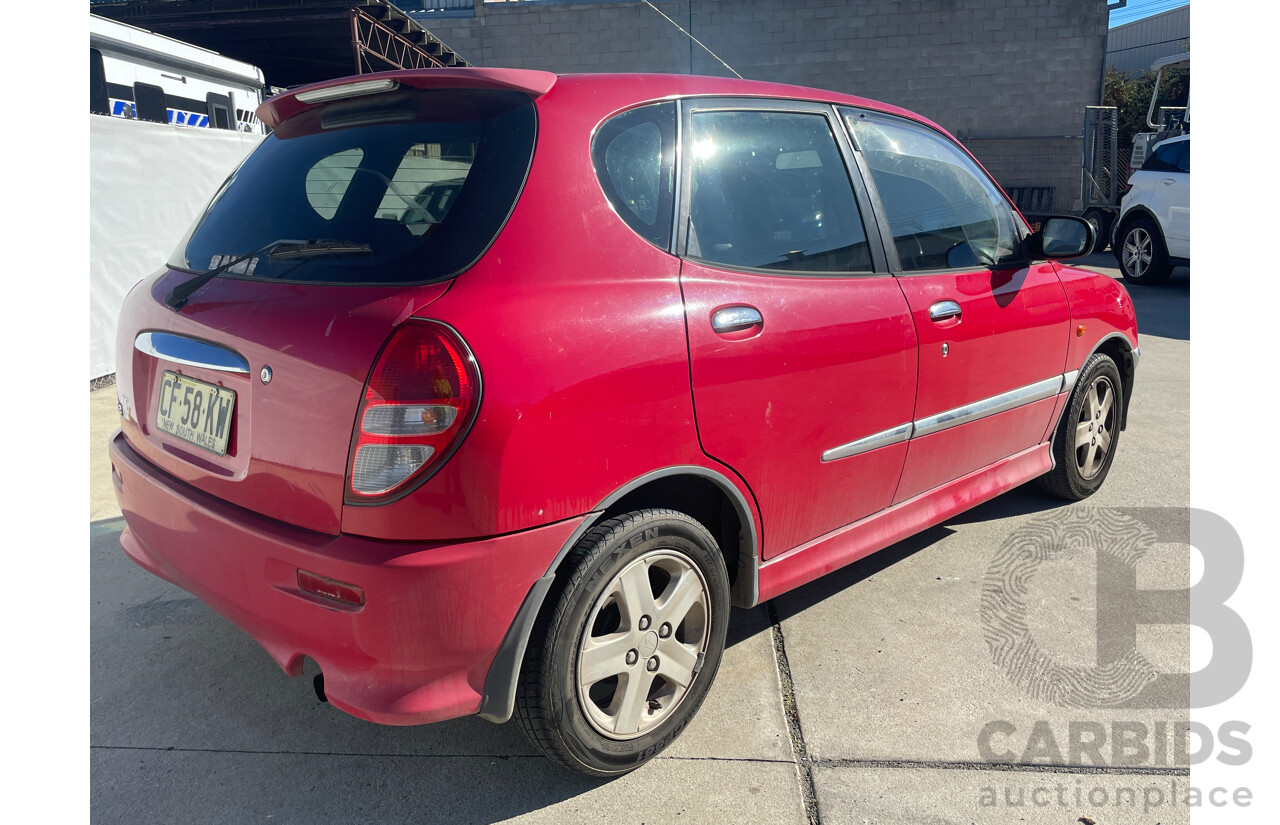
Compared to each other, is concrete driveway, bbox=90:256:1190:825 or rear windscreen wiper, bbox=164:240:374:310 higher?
rear windscreen wiper, bbox=164:240:374:310

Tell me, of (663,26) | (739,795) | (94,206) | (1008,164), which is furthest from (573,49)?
(739,795)

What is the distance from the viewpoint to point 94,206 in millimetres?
6090

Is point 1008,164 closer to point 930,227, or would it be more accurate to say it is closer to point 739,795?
point 930,227

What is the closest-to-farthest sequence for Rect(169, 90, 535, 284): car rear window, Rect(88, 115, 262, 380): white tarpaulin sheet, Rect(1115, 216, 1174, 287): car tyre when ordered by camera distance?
Rect(169, 90, 535, 284): car rear window < Rect(88, 115, 262, 380): white tarpaulin sheet < Rect(1115, 216, 1174, 287): car tyre

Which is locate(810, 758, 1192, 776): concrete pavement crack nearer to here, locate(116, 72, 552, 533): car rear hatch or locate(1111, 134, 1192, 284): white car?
locate(116, 72, 552, 533): car rear hatch

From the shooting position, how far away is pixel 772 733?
2.48 metres

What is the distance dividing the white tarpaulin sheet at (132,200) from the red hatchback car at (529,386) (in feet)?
14.2

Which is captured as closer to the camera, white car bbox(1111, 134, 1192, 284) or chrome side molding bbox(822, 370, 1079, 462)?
chrome side molding bbox(822, 370, 1079, 462)

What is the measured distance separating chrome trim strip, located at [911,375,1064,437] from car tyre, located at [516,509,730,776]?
1.03 metres

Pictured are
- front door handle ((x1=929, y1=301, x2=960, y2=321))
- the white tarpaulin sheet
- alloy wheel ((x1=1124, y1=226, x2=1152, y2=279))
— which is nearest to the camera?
front door handle ((x1=929, y1=301, x2=960, y2=321))

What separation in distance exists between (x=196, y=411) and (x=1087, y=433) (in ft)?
11.9

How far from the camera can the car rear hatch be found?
191 cm

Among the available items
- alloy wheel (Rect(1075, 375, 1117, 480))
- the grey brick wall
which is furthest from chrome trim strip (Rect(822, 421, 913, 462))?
the grey brick wall

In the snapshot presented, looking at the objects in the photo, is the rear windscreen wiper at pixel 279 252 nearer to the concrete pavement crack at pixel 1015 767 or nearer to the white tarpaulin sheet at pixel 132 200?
the concrete pavement crack at pixel 1015 767
